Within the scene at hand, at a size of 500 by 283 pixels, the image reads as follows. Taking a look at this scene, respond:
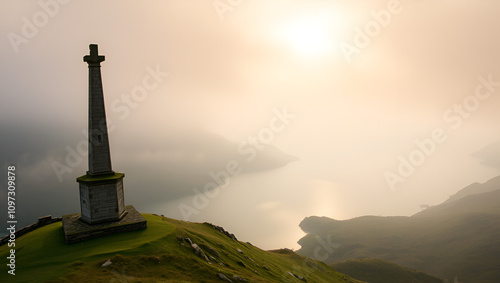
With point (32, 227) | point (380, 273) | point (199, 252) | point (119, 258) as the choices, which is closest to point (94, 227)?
point (119, 258)

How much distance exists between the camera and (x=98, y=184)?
26.0 m

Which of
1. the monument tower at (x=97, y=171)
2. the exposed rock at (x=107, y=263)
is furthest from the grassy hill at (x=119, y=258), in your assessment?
the monument tower at (x=97, y=171)

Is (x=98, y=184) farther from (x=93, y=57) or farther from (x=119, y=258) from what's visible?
(x=93, y=57)

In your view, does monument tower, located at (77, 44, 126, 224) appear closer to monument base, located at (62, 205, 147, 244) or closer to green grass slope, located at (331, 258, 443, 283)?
monument base, located at (62, 205, 147, 244)

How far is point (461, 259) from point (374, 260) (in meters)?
60.8

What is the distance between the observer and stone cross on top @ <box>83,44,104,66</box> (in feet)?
84.2

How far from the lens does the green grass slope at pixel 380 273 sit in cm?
9562

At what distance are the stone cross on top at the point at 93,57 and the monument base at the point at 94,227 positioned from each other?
1588cm

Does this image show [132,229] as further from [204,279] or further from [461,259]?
[461,259]

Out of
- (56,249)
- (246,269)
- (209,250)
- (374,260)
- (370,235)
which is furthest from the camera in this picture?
(370,235)

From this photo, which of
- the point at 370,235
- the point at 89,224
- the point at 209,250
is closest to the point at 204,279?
the point at 209,250

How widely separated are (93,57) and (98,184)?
12.3m

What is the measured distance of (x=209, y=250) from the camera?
29516mm

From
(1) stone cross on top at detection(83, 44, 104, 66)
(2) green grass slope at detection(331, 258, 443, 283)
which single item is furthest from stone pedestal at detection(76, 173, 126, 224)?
(2) green grass slope at detection(331, 258, 443, 283)
